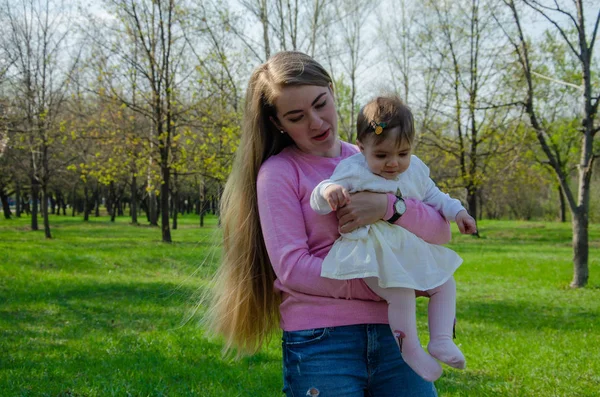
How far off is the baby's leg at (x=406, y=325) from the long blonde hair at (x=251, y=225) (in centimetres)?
54

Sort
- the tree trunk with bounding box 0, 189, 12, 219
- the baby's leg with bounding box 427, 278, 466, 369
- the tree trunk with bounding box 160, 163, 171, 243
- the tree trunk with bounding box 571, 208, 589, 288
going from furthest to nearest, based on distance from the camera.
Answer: the tree trunk with bounding box 0, 189, 12, 219, the tree trunk with bounding box 160, 163, 171, 243, the tree trunk with bounding box 571, 208, 589, 288, the baby's leg with bounding box 427, 278, 466, 369

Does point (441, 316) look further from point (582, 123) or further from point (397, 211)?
point (582, 123)

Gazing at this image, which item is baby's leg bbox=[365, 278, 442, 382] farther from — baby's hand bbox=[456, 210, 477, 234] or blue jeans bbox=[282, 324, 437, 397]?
baby's hand bbox=[456, 210, 477, 234]

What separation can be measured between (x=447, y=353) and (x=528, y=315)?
8.55 m

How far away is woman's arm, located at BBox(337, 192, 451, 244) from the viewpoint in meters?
2.03

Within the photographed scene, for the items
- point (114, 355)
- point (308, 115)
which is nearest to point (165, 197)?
point (114, 355)

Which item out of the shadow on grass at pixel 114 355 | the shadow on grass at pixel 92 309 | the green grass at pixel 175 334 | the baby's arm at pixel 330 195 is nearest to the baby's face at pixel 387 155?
the baby's arm at pixel 330 195

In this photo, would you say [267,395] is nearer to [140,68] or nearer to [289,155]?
[289,155]

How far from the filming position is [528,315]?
9.88 m

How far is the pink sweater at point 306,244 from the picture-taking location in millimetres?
2002

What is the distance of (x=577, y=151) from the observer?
1396 inches

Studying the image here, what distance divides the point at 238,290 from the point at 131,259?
1383cm

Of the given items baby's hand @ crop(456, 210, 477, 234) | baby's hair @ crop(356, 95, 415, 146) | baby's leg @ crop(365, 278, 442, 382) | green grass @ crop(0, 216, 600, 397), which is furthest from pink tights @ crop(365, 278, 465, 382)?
green grass @ crop(0, 216, 600, 397)

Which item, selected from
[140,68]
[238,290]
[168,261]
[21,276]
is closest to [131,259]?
[168,261]
